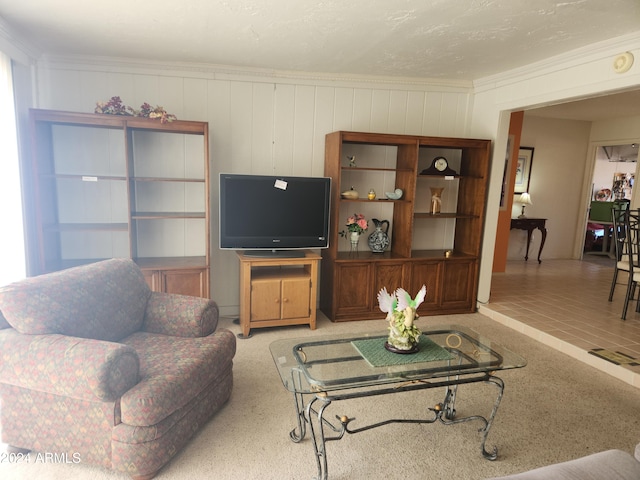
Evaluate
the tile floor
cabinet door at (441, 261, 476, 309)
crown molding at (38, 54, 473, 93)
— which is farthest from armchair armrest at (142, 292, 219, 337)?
the tile floor

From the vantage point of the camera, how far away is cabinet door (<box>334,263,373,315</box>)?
4.18m

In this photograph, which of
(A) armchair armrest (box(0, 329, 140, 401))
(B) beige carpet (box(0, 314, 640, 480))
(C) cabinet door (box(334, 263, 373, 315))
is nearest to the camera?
(A) armchair armrest (box(0, 329, 140, 401))

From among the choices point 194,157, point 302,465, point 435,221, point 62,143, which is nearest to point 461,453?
point 302,465

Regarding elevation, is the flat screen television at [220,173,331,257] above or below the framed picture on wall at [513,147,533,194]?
below

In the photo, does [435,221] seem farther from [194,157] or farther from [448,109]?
[194,157]

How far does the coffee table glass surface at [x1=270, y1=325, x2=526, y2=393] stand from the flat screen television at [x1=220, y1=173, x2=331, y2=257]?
1.59 m

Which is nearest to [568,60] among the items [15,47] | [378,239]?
[378,239]

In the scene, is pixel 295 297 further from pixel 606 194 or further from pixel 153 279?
pixel 606 194

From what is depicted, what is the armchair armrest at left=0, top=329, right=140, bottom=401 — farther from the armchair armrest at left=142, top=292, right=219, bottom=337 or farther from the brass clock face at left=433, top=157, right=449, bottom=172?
the brass clock face at left=433, top=157, right=449, bottom=172

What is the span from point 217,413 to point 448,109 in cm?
392

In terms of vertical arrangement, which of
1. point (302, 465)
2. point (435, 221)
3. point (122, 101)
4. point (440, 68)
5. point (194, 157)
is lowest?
point (302, 465)

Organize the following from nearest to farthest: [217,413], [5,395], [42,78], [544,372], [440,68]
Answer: [5,395], [217,413], [544,372], [42,78], [440,68]

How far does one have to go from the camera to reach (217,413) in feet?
8.36

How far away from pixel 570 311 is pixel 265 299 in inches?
129
